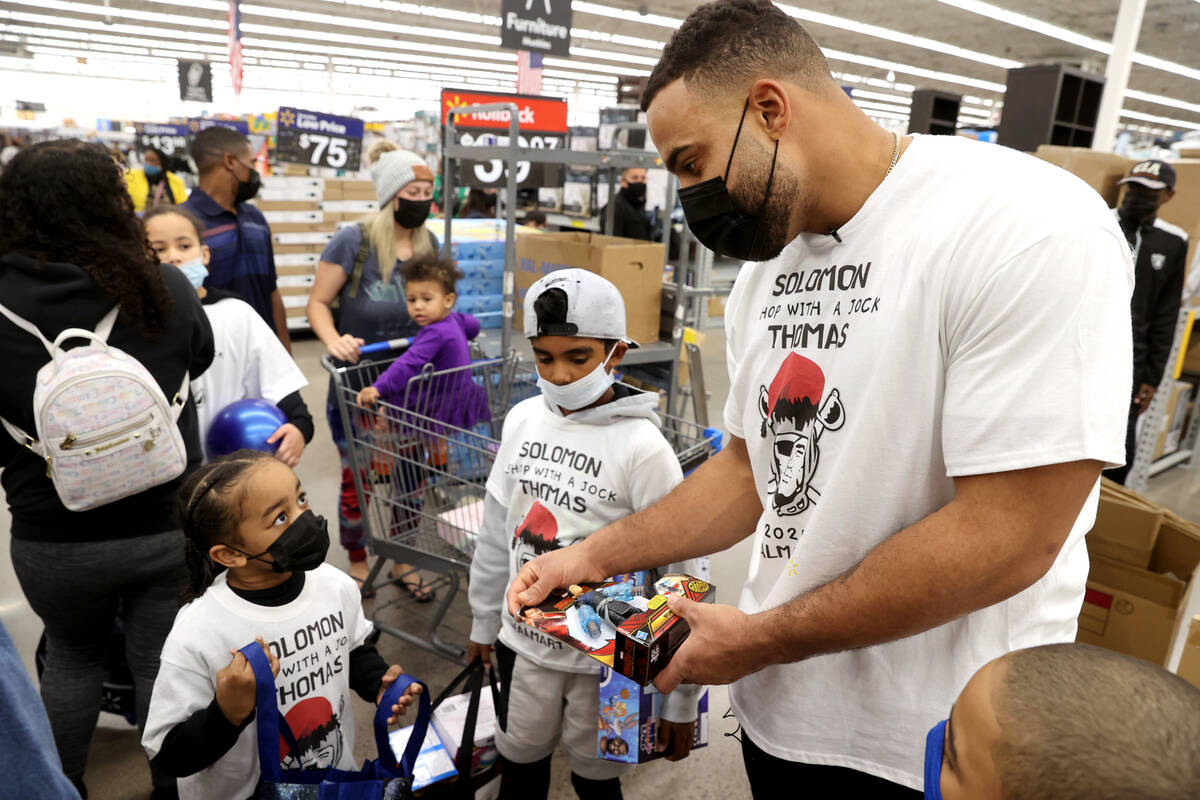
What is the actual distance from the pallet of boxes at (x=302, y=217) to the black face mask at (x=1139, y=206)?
681cm

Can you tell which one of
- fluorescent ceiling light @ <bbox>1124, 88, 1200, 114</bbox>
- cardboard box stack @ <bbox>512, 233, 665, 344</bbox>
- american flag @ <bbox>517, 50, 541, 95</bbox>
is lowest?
cardboard box stack @ <bbox>512, 233, 665, 344</bbox>

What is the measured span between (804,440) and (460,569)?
1893 mm

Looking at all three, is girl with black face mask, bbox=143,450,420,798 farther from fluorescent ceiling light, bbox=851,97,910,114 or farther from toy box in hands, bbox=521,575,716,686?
fluorescent ceiling light, bbox=851,97,910,114

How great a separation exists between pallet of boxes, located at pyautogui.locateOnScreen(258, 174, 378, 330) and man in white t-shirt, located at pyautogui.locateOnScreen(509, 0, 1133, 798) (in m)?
7.56

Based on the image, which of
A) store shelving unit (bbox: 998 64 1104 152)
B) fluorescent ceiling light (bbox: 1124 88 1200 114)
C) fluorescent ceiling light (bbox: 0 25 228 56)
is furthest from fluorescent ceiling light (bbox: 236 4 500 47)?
fluorescent ceiling light (bbox: 1124 88 1200 114)

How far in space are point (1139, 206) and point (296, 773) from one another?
15.6 feet

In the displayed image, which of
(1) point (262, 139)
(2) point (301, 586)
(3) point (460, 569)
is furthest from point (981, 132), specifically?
(2) point (301, 586)

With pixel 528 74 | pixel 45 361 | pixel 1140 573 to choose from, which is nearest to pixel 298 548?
pixel 45 361

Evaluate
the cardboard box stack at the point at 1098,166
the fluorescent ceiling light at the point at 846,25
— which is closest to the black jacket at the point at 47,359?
the cardboard box stack at the point at 1098,166

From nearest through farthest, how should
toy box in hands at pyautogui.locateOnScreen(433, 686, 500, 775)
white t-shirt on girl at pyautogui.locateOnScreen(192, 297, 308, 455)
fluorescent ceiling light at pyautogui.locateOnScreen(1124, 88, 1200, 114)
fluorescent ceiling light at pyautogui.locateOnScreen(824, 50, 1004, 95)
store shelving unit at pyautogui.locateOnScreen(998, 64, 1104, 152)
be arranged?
1. toy box in hands at pyautogui.locateOnScreen(433, 686, 500, 775)
2. white t-shirt on girl at pyautogui.locateOnScreen(192, 297, 308, 455)
3. store shelving unit at pyautogui.locateOnScreen(998, 64, 1104, 152)
4. fluorescent ceiling light at pyautogui.locateOnScreen(824, 50, 1004, 95)
5. fluorescent ceiling light at pyautogui.locateOnScreen(1124, 88, 1200, 114)

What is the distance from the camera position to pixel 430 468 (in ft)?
8.59

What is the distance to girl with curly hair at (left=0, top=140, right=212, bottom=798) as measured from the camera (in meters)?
1.75

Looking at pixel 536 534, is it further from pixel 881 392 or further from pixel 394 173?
pixel 394 173

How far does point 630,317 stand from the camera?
3.96 m
